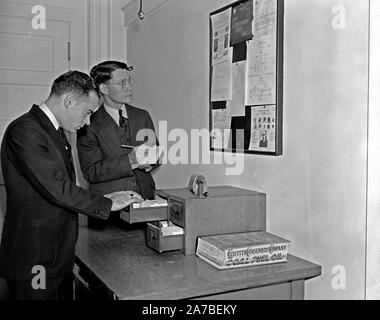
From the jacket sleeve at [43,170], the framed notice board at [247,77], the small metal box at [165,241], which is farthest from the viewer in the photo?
the framed notice board at [247,77]

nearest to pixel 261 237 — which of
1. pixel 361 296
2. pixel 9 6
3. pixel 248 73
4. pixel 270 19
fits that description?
pixel 361 296

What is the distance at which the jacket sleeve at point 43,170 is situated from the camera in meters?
1.71

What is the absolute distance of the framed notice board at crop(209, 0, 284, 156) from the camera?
6.38ft

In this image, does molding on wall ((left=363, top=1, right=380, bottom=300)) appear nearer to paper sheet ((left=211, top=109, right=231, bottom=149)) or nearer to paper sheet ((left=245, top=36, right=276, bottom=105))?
paper sheet ((left=245, top=36, right=276, bottom=105))

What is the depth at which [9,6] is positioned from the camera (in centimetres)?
A: 348

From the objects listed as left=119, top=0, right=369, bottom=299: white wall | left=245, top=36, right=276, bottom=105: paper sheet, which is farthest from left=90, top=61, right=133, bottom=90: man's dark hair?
left=245, top=36, right=276, bottom=105: paper sheet

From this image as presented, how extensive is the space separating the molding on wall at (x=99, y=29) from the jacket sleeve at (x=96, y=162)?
1458mm

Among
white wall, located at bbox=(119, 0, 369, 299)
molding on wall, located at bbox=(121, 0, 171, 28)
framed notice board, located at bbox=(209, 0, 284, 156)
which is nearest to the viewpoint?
white wall, located at bbox=(119, 0, 369, 299)

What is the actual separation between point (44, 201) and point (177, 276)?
1.98 feet

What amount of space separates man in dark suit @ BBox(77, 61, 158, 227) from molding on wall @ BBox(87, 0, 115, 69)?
3.97 ft

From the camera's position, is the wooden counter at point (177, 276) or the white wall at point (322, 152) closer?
the wooden counter at point (177, 276)

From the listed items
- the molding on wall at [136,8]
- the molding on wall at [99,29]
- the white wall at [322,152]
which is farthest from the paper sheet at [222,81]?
the molding on wall at [99,29]

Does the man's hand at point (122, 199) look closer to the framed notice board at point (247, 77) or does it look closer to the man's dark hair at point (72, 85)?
the man's dark hair at point (72, 85)

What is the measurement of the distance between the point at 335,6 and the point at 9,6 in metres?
2.68
